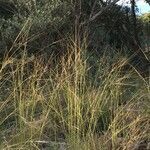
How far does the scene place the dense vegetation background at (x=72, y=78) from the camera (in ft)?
14.9

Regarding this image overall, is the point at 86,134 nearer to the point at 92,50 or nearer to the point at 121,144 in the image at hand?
the point at 121,144

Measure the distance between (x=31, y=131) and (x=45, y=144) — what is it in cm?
31

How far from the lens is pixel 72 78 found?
5645 mm

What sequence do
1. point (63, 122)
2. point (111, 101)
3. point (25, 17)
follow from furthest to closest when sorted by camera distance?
1. point (25, 17)
2. point (111, 101)
3. point (63, 122)

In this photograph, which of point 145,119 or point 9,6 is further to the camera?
point 9,6

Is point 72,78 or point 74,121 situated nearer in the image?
point 74,121

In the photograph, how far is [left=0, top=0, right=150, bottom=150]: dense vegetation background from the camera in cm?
455

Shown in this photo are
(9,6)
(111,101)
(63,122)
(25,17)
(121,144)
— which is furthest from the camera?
(9,6)

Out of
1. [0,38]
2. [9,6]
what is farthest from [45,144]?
[9,6]

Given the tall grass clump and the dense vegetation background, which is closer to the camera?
the tall grass clump

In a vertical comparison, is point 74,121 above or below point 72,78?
below

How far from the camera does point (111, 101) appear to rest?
516cm

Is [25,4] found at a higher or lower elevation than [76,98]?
higher

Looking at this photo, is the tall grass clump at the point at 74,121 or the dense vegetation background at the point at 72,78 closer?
the tall grass clump at the point at 74,121
